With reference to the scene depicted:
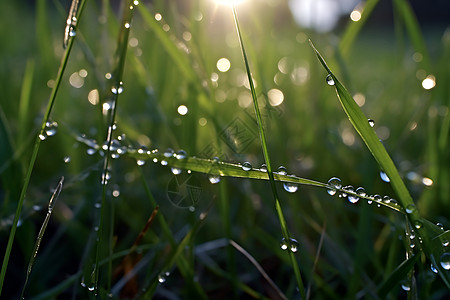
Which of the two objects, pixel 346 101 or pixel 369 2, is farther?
pixel 369 2

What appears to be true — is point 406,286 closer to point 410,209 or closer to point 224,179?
point 410,209

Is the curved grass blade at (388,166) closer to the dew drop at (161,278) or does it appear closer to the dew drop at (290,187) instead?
the dew drop at (290,187)

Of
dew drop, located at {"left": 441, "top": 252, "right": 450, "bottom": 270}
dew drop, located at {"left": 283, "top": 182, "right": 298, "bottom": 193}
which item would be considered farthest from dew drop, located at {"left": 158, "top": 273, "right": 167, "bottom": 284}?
dew drop, located at {"left": 441, "top": 252, "right": 450, "bottom": 270}

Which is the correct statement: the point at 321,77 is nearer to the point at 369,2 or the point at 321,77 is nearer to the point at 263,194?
the point at 369,2

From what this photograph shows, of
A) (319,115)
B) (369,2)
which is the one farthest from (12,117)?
(369,2)

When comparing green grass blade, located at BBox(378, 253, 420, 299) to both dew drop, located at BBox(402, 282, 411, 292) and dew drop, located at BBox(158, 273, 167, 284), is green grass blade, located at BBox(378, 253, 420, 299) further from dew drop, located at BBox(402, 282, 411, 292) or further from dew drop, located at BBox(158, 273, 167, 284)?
dew drop, located at BBox(158, 273, 167, 284)

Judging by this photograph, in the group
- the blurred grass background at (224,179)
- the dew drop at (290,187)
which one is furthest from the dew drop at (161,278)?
the dew drop at (290,187)

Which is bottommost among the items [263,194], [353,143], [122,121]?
[263,194]

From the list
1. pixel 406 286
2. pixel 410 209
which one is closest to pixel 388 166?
pixel 410 209
